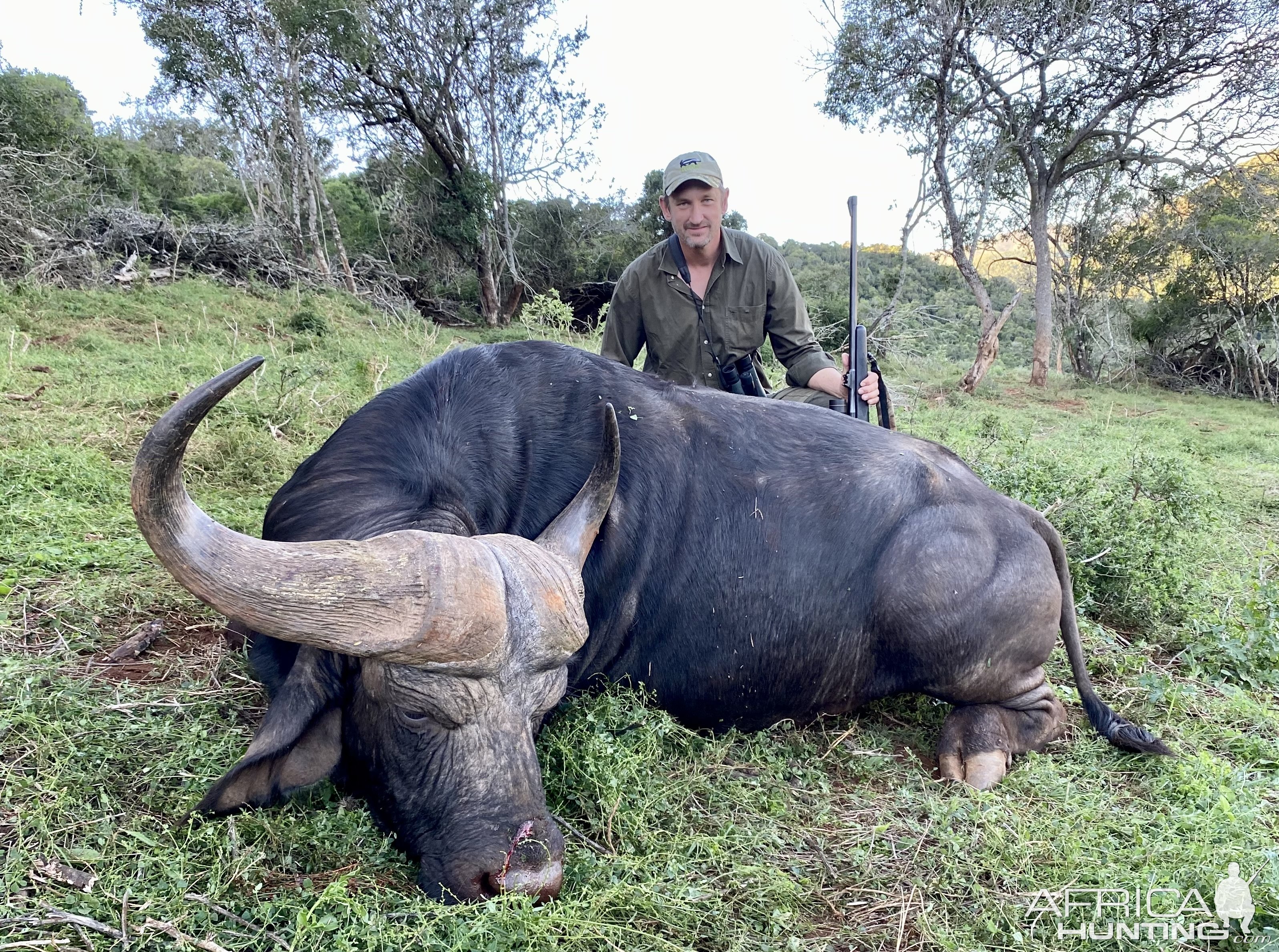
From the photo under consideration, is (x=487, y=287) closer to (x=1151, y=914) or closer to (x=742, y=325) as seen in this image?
(x=742, y=325)

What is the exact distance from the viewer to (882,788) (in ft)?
9.21

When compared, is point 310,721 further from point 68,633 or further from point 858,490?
point 858,490

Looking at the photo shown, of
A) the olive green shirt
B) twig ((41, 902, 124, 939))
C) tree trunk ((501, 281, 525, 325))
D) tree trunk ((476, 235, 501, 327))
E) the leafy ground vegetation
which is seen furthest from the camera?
tree trunk ((501, 281, 525, 325))

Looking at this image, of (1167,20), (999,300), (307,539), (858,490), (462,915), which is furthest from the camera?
(999,300)

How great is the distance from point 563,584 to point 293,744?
79 centimetres

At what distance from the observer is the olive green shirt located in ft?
16.6

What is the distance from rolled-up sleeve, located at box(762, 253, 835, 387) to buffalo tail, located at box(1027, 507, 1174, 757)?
79.1 inches

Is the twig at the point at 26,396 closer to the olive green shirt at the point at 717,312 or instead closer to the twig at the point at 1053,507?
the olive green shirt at the point at 717,312

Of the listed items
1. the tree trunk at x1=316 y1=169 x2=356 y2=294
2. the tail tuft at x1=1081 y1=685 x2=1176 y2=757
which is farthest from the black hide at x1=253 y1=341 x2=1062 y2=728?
the tree trunk at x1=316 y1=169 x2=356 y2=294

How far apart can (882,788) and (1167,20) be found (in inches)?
633

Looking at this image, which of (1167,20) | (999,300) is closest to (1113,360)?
(1167,20)

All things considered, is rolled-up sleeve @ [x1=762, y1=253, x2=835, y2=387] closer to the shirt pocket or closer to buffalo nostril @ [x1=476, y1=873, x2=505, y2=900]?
the shirt pocket

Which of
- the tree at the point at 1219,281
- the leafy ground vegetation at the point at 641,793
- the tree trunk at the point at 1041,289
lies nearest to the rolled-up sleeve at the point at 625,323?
the leafy ground vegetation at the point at 641,793

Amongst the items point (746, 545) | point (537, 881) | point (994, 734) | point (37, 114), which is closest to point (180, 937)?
point (537, 881)
